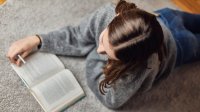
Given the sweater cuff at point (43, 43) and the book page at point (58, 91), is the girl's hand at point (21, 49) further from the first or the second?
the book page at point (58, 91)

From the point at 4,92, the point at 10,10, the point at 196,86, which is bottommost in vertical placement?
the point at 196,86

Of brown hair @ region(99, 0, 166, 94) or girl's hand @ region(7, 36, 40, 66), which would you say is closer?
brown hair @ region(99, 0, 166, 94)

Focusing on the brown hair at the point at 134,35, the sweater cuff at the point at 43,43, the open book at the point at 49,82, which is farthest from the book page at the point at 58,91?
the brown hair at the point at 134,35

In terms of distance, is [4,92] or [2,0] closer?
[4,92]

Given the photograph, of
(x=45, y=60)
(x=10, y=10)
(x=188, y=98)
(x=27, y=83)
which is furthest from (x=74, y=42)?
(x=188, y=98)

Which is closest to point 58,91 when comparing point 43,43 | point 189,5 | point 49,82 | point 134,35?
point 49,82

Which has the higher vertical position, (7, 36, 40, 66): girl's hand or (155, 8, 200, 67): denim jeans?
(7, 36, 40, 66): girl's hand

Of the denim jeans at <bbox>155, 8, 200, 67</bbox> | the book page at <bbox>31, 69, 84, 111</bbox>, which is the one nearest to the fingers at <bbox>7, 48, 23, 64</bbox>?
the book page at <bbox>31, 69, 84, 111</bbox>

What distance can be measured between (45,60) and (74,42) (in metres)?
0.13

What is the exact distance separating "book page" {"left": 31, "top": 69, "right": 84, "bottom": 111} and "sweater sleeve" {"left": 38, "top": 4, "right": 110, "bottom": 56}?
94 mm

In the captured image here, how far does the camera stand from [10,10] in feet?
4.42

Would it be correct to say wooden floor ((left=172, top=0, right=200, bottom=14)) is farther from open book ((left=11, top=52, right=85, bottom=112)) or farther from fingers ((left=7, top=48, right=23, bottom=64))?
fingers ((left=7, top=48, right=23, bottom=64))

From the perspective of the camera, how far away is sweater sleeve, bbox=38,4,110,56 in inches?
46.0

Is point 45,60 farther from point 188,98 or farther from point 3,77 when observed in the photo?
point 188,98
